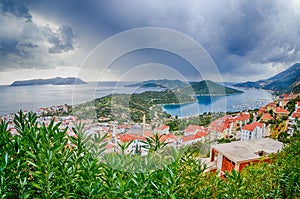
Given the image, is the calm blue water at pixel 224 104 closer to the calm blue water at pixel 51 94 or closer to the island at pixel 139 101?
the island at pixel 139 101

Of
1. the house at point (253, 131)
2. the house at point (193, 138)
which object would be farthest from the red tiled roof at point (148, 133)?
Result: the house at point (253, 131)

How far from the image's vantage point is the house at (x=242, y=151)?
1838mm

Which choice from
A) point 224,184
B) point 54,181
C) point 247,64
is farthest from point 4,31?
point 247,64

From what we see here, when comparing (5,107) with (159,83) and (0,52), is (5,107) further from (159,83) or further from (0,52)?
(159,83)

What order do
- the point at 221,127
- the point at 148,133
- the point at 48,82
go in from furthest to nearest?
the point at 221,127 → the point at 48,82 → the point at 148,133

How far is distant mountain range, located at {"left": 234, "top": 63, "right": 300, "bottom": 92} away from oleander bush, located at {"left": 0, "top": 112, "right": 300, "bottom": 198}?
1628 mm

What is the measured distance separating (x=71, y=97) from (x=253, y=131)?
1784 millimetres

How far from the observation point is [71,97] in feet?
5.21

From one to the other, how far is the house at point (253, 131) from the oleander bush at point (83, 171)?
1.48 m

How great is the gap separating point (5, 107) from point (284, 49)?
8.48ft

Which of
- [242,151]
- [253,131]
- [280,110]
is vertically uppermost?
[280,110]

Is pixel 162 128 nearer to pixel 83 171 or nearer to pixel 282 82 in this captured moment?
pixel 83 171

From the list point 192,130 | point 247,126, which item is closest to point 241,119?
point 247,126

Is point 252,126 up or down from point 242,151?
up
